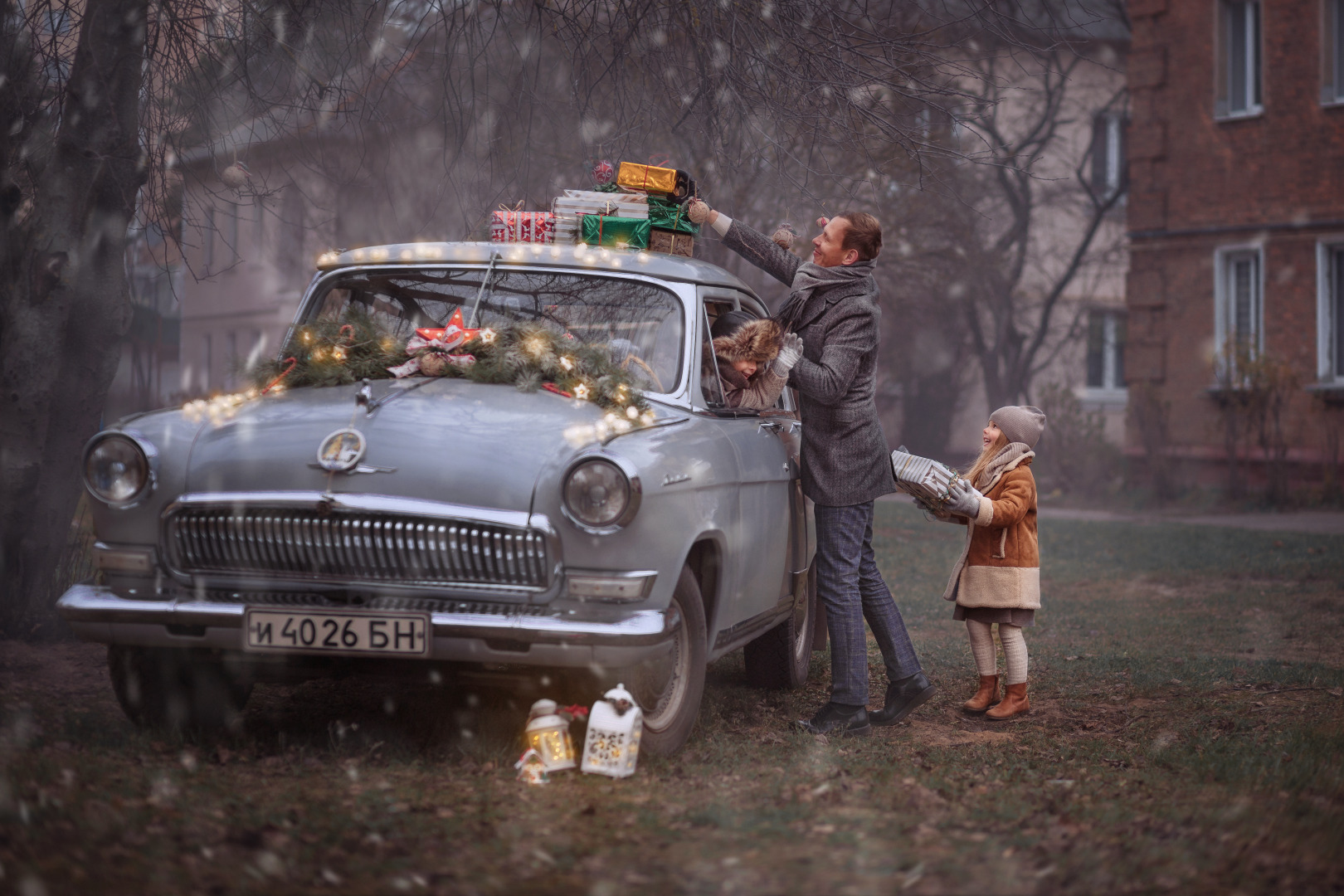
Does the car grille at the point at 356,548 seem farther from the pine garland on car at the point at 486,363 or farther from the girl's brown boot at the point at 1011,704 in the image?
the girl's brown boot at the point at 1011,704

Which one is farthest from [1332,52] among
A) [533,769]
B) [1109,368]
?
[533,769]

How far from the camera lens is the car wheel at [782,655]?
20.3 feet

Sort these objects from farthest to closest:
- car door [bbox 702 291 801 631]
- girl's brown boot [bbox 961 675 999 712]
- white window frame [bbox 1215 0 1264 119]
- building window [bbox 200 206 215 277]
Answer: white window frame [bbox 1215 0 1264 119] → building window [bbox 200 206 215 277] → girl's brown boot [bbox 961 675 999 712] → car door [bbox 702 291 801 631]

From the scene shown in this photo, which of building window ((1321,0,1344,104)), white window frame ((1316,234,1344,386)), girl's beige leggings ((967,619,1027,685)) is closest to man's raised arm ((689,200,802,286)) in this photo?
girl's beige leggings ((967,619,1027,685))

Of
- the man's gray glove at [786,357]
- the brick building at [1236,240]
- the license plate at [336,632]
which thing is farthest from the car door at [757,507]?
the brick building at [1236,240]

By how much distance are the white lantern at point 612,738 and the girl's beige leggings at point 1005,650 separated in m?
2.08

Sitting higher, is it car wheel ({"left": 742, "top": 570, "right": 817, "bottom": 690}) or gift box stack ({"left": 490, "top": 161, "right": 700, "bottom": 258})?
gift box stack ({"left": 490, "top": 161, "right": 700, "bottom": 258})

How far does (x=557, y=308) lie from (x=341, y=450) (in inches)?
48.6

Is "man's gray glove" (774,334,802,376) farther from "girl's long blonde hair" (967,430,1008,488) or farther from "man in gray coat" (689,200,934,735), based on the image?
"girl's long blonde hair" (967,430,1008,488)

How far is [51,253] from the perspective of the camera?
6574 mm

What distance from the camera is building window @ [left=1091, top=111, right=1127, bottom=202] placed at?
26.2m

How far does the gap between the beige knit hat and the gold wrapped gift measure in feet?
5.55

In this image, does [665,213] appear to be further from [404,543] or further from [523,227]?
[404,543]

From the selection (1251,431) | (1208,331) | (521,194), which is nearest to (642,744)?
(521,194)
